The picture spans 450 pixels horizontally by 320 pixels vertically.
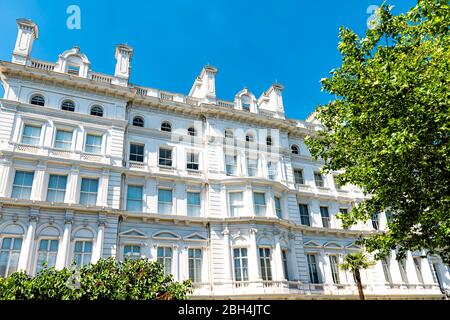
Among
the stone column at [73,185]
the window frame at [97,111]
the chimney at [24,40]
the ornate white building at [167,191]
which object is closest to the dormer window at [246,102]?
the ornate white building at [167,191]

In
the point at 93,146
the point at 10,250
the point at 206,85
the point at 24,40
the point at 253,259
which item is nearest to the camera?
the point at 10,250

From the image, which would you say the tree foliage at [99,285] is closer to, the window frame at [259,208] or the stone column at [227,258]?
the stone column at [227,258]

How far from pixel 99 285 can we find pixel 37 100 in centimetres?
1653

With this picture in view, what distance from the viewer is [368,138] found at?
14.3 m

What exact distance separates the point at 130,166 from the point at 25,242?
823 cm

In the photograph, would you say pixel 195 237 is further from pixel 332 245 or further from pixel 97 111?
pixel 332 245

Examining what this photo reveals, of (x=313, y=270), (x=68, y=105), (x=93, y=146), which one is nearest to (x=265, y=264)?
(x=313, y=270)

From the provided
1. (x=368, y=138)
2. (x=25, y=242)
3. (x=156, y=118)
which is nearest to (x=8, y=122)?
(x=25, y=242)

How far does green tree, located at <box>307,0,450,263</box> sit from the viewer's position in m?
12.6

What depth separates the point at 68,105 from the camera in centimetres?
2389

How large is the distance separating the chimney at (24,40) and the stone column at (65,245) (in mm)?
12035

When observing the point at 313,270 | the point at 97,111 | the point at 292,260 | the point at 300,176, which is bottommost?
the point at 313,270
